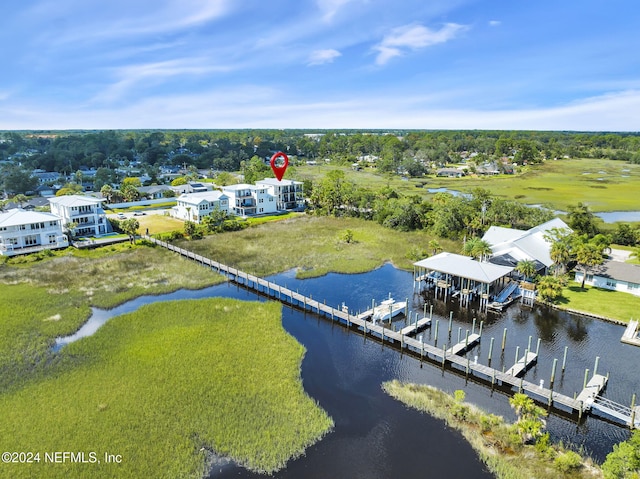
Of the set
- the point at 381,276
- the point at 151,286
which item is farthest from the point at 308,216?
the point at 151,286

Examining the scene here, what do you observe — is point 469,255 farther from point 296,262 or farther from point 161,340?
point 161,340

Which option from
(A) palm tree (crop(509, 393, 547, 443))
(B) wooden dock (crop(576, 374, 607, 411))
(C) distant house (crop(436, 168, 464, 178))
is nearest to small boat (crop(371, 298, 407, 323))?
(A) palm tree (crop(509, 393, 547, 443))

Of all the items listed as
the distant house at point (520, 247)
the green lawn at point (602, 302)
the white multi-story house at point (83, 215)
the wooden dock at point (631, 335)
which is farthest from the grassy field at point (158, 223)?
the wooden dock at point (631, 335)

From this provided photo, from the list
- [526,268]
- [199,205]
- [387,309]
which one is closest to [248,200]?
[199,205]

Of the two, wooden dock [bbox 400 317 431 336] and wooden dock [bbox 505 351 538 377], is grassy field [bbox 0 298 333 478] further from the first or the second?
wooden dock [bbox 505 351 538 377]

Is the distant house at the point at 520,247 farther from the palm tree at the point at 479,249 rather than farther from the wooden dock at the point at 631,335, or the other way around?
the wooden dock at the point at 631,335

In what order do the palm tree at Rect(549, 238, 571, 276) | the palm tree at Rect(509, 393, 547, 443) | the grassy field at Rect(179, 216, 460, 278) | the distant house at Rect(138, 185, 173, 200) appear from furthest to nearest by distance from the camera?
the distant house at Rect(138, 185, 173, 200)
the grassy field at Rect(179, 216, 460, 278)
the palm tree at Rect(549, 238, 571, 276)
the palm tree at Rect(509, 393, 547, 443)
